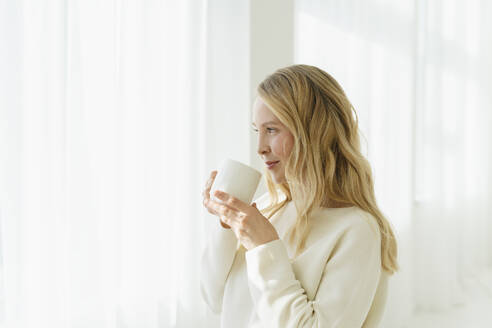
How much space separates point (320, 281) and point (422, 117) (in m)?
2.58

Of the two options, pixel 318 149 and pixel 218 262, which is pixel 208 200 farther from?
pixel 318 149

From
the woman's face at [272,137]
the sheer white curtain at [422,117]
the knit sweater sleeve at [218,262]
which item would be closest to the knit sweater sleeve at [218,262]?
the knit sweater sleeve at [218,262]

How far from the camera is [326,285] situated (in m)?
0.89

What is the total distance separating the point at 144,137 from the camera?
70.0 inches

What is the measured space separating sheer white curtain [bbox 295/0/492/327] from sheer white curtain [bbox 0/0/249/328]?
733 millimetres

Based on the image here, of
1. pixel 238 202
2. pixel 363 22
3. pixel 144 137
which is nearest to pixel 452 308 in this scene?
pixel 363 22

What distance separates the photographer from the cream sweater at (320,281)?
875mm

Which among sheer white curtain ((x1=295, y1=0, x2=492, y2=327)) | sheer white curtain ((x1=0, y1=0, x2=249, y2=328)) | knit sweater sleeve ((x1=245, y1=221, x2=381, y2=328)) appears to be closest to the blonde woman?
knit sweater sleeve ((x1=245, y1=221, x2=381, y2=328))

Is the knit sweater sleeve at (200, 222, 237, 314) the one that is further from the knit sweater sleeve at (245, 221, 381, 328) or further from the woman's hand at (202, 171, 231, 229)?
the knit sweater sleeve at (245, 221, 381, 328)

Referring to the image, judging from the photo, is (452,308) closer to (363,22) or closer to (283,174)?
(363,22)

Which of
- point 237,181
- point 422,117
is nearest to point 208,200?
point 237,181

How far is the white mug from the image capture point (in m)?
1.02

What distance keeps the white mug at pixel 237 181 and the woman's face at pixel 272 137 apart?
2.3 inches

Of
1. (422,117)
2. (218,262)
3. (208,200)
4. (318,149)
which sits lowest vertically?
(218,262)
